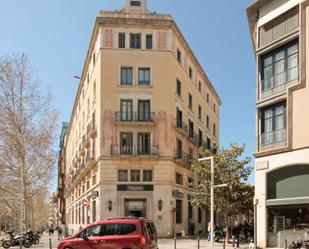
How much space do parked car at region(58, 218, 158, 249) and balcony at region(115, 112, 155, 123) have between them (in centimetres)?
2585

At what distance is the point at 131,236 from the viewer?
69.2ft

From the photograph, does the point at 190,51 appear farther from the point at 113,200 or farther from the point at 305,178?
the point at 305,178

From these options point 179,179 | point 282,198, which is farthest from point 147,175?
point 282,198

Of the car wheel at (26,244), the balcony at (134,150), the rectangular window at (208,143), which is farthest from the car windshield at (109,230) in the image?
the rectangular window at (208,143)

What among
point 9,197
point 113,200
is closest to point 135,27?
point 113,200

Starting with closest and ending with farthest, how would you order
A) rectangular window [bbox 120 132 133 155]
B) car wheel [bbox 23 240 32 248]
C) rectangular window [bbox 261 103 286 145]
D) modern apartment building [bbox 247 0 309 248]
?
1. modern apartment building [bbox 247 0 309 248]
2. rectangular window [bbox 261 103 286 145]
3. car wheel [bbox 23 240 32 248]
4. rectangular window [bbox 120 132 133 155]

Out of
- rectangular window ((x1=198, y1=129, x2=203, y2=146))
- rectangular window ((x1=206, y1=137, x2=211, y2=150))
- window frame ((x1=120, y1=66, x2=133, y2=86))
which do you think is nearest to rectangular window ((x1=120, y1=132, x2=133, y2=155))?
window frame ((x1=120, y1=66, x2=133, y2=86))

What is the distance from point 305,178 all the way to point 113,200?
930 inches

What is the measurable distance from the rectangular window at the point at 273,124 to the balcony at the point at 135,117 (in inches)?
756

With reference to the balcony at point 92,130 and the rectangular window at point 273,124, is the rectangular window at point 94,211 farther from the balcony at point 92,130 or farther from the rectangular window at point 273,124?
the rectangular window at point 273,124

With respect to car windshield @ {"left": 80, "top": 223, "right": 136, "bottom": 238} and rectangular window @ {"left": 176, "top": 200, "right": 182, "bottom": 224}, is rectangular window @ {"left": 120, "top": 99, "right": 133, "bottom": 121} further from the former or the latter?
car windshield @ {"left": 80, "top": 223, "right": 136, "bottom": 238}

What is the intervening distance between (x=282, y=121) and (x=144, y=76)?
2262 cm

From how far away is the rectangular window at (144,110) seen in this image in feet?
158

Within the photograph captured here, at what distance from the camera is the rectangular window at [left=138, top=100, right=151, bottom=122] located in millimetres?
48250
